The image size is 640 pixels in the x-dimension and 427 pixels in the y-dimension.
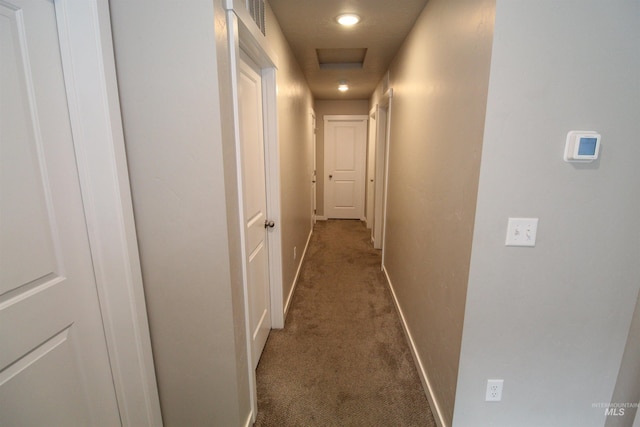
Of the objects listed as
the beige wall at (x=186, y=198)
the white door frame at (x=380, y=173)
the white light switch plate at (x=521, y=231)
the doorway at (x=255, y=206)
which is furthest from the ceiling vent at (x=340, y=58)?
the white light switch plate at (x=521, y=231)

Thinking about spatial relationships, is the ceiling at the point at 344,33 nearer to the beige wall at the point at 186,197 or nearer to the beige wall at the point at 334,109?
the beige wall at the point at 186,197

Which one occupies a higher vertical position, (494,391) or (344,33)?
(344,33)

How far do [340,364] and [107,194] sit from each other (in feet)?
5.54

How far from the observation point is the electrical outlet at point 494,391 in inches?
50.2

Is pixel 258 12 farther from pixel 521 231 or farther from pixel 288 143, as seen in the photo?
pixel 521 231

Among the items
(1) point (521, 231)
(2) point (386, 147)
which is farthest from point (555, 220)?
(2) point (386, 147)

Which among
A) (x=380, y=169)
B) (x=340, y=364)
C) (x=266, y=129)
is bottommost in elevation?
(x=340, y=364)

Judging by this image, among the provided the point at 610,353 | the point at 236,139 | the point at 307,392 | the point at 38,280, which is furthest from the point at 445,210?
the point at 38,280

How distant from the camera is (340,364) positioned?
1899 mm

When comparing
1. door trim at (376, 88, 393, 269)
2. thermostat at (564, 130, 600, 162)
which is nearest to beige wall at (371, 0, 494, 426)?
thermostat at (564, 130, 600, 162)

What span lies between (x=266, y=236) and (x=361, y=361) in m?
1.11

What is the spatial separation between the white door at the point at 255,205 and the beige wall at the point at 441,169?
3.35 feet

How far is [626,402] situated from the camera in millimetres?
1249

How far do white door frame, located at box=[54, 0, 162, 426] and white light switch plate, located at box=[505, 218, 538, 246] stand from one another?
1528 mm
